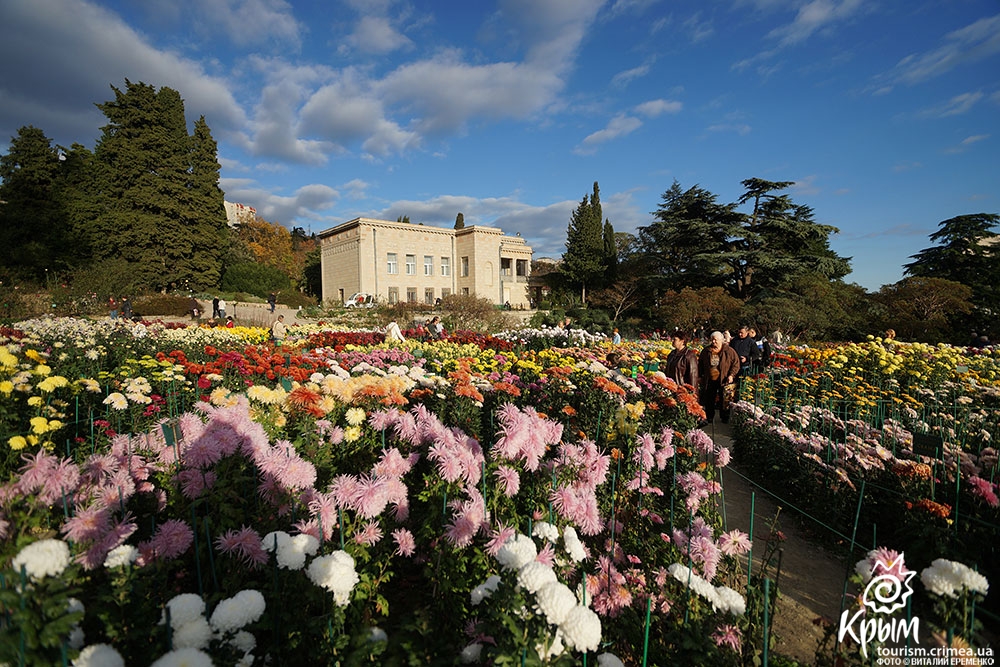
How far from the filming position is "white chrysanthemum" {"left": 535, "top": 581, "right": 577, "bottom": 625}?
121cm

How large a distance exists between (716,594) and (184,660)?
189 cm

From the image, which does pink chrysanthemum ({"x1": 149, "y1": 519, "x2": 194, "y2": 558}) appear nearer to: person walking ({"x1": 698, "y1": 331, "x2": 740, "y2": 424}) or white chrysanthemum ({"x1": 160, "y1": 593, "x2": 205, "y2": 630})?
white chrysanthemum ({"x1": 160, "y1": 593, "x2": 205, "y2": 630})

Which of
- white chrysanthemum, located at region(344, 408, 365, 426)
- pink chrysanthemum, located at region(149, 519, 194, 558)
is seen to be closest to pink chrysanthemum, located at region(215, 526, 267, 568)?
pink chrysanthemum, located at region(149, 519, 194, 558)

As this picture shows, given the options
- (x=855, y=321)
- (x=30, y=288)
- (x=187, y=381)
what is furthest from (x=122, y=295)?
(x=855, y=321)

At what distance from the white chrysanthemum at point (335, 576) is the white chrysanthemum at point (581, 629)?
0.72m

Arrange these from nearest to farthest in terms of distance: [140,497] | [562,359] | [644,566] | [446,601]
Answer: [446,601] → [140,497] → [644,566] → [562,359]

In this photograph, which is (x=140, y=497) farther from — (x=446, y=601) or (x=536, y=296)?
(x=536, y=296)

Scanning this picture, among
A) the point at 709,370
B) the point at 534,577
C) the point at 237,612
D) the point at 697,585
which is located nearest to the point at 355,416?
the point at 237,612

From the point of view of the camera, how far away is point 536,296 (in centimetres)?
4734

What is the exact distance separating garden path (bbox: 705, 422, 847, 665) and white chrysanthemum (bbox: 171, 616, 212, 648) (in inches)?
98.4

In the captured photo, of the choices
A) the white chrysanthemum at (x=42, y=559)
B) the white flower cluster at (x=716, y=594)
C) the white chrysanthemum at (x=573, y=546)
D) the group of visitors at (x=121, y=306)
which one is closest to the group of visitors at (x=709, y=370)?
the white flower cluster at (x=716, y=594)

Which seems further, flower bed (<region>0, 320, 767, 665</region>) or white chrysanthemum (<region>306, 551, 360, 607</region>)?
white chrysanthemum (<region>306, 551, 360, 607</region>)

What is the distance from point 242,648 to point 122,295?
27112 mm

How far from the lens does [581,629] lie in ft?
3.94
